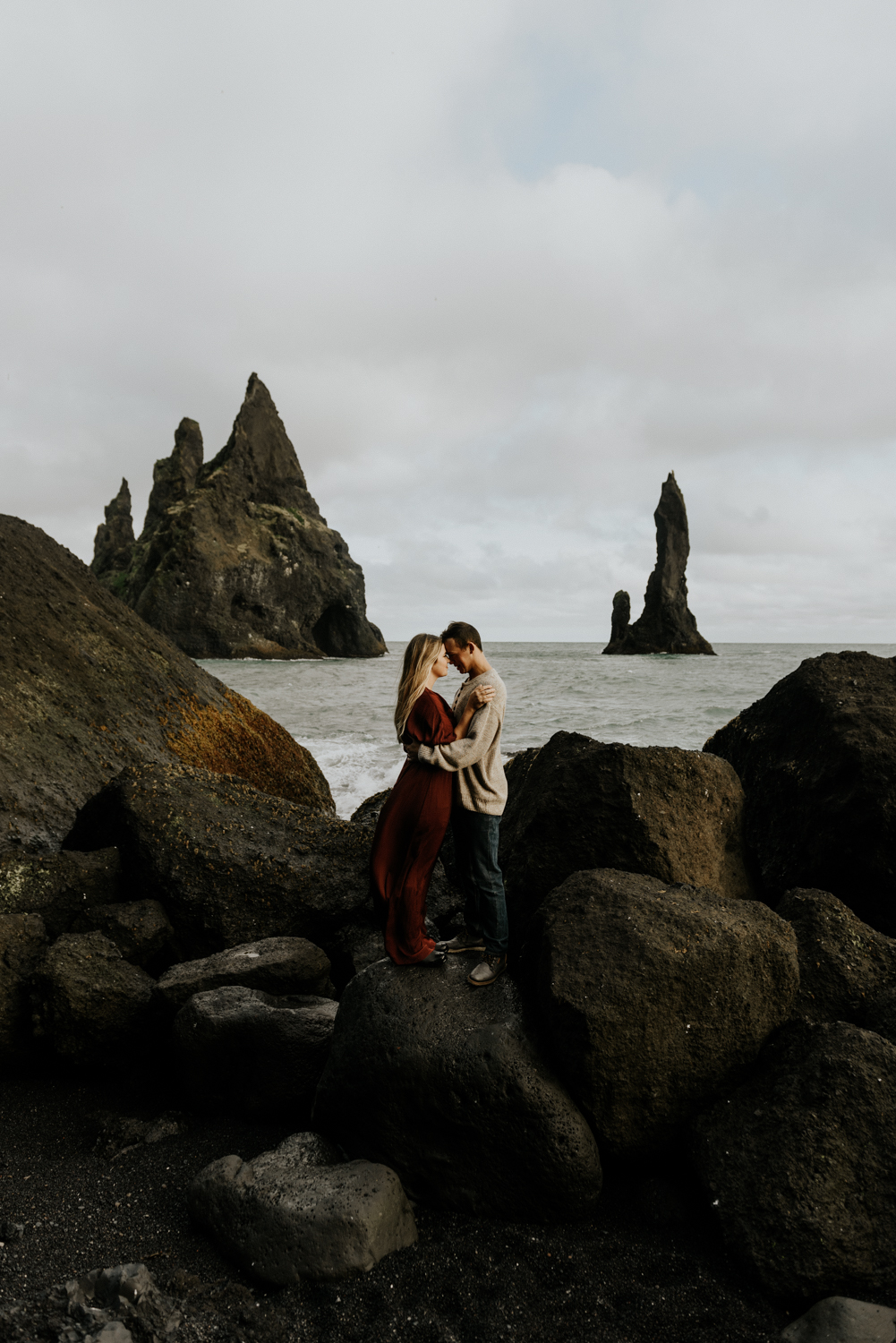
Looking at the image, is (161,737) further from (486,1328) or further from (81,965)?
(486,1328)

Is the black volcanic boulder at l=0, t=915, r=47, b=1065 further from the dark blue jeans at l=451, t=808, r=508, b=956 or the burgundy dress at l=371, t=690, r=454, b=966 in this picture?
the dark blue jeans at l=451, t=808, r=508, b=956

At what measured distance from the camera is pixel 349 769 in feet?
42.9

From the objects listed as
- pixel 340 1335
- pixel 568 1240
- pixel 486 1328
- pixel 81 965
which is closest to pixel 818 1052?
pixel 568 1240

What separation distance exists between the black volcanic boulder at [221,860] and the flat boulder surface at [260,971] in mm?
303

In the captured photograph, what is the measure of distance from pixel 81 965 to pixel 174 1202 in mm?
1416

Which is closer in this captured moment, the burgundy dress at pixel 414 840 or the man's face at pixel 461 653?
the burgundy dress at pixel 414 840

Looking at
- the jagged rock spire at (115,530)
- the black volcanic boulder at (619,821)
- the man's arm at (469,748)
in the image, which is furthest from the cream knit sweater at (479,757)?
the jagged rock spire at (115,530)

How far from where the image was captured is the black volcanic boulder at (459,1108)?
10.6 feet

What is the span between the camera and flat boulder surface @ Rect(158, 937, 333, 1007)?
13.9ft

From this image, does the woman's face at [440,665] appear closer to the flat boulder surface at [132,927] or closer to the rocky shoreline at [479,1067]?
the rocky shoreline at [479,1067]

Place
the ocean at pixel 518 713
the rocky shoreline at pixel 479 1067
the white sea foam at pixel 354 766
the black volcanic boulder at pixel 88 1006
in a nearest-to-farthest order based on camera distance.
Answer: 1. the rocky shoreline at pixel 479 1067
2. the black volcanic boulder at pixel 88 1006
3. the white sea foam at pixel 354 766
4. the ocean at pixel 518 713

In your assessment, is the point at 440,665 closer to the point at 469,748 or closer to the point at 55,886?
the point at 469,748

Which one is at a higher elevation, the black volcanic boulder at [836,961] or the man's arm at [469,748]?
the man's arm at [469,748]

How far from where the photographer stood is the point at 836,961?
12.8 feet
